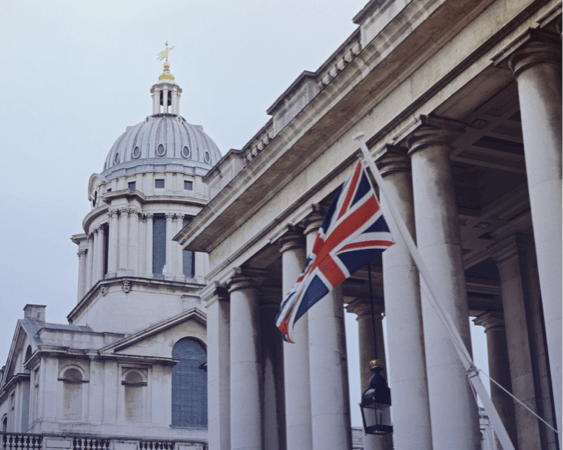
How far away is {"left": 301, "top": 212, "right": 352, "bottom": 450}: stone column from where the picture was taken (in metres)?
26.1

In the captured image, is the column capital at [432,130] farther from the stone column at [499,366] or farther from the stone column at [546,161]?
the stone column at [499,366]

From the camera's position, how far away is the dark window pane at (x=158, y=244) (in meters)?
86.8

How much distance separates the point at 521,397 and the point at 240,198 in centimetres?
1029

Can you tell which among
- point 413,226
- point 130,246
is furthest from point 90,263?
point 413,226

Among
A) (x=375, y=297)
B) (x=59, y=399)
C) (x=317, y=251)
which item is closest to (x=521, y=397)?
(x=375, y=297)

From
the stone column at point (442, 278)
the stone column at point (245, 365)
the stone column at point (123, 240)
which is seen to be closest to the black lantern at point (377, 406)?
the stone column at point (442, 278)

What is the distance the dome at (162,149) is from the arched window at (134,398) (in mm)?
23276

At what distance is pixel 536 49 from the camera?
19859 millimetres

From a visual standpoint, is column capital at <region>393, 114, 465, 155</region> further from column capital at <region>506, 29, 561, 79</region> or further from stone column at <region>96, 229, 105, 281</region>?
stone column at <region>96, 229, 105, 281</region>

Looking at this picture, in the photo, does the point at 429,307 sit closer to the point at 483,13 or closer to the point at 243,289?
the point at 483,13

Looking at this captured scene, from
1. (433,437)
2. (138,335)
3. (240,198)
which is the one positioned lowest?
(433,437)

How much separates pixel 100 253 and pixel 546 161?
7220 cm

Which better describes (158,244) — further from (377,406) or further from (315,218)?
(377,406)

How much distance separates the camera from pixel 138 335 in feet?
246
